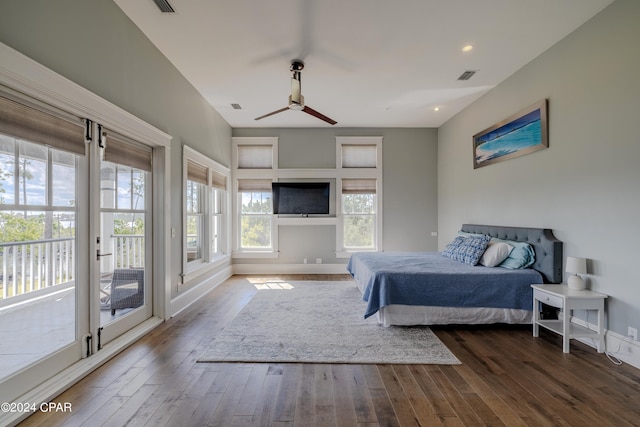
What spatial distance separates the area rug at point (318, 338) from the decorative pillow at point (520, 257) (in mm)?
1347

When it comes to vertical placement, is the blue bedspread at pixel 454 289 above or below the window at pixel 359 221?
below

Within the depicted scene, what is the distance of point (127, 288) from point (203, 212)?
2019mm

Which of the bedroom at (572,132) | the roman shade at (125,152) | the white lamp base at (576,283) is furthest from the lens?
the white lamp base at (576,283)

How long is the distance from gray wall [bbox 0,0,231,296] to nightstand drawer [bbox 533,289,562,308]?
4.27 m

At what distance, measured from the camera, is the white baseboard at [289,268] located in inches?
235

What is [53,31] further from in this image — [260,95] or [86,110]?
[260,95]

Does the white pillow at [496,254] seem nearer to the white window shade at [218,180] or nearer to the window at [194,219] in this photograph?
the window at [194,219]

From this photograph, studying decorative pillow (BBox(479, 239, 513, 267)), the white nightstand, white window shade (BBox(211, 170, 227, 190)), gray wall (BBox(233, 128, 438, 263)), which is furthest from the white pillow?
white window shade (BBox(211, 170, 227, 190))

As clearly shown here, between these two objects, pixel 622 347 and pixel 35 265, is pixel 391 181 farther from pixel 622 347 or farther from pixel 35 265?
pixel 35 265

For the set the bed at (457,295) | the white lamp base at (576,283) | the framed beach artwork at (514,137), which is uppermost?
the framed beach artwork at (514,137)

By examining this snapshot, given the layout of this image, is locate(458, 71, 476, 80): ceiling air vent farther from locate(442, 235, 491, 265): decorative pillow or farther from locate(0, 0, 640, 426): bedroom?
locate(442, 235, 491, 265): decorative pillow

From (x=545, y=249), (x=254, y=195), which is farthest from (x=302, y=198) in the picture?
(x=545, y=249)

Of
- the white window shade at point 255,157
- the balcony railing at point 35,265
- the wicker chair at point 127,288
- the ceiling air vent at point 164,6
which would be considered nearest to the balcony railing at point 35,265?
Answer: the balcony railing at point 35,265

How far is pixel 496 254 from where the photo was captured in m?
Result: 3.53
